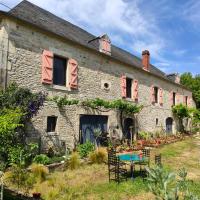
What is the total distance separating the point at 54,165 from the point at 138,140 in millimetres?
8185

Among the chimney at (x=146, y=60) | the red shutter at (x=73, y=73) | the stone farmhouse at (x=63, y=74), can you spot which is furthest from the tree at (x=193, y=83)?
the red shutter at (x=73, y=73)

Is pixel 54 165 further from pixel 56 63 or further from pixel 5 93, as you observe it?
pixel 56 63

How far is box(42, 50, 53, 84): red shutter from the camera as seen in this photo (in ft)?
36.6

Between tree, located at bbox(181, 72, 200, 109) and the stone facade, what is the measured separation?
14940 mm

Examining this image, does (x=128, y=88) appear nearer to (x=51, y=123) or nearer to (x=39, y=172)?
(x=51, y=123)

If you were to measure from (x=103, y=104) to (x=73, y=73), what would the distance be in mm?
2454

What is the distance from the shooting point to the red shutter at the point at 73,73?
12.4 metres

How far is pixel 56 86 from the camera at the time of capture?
38.6ft

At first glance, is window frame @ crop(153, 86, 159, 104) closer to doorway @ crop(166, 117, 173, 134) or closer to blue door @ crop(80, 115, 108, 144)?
doorway @ crop(166, 117, 173, 134)

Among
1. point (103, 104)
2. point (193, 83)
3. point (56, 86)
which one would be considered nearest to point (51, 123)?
point (56, 86)

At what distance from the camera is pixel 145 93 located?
18578mm

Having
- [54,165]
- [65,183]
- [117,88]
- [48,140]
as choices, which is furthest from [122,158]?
[117,88]

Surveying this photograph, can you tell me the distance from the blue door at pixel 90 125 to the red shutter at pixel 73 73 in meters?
1.71

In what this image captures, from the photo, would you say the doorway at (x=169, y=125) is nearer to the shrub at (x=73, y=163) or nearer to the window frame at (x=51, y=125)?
the window frame at (x=51, y=125)
